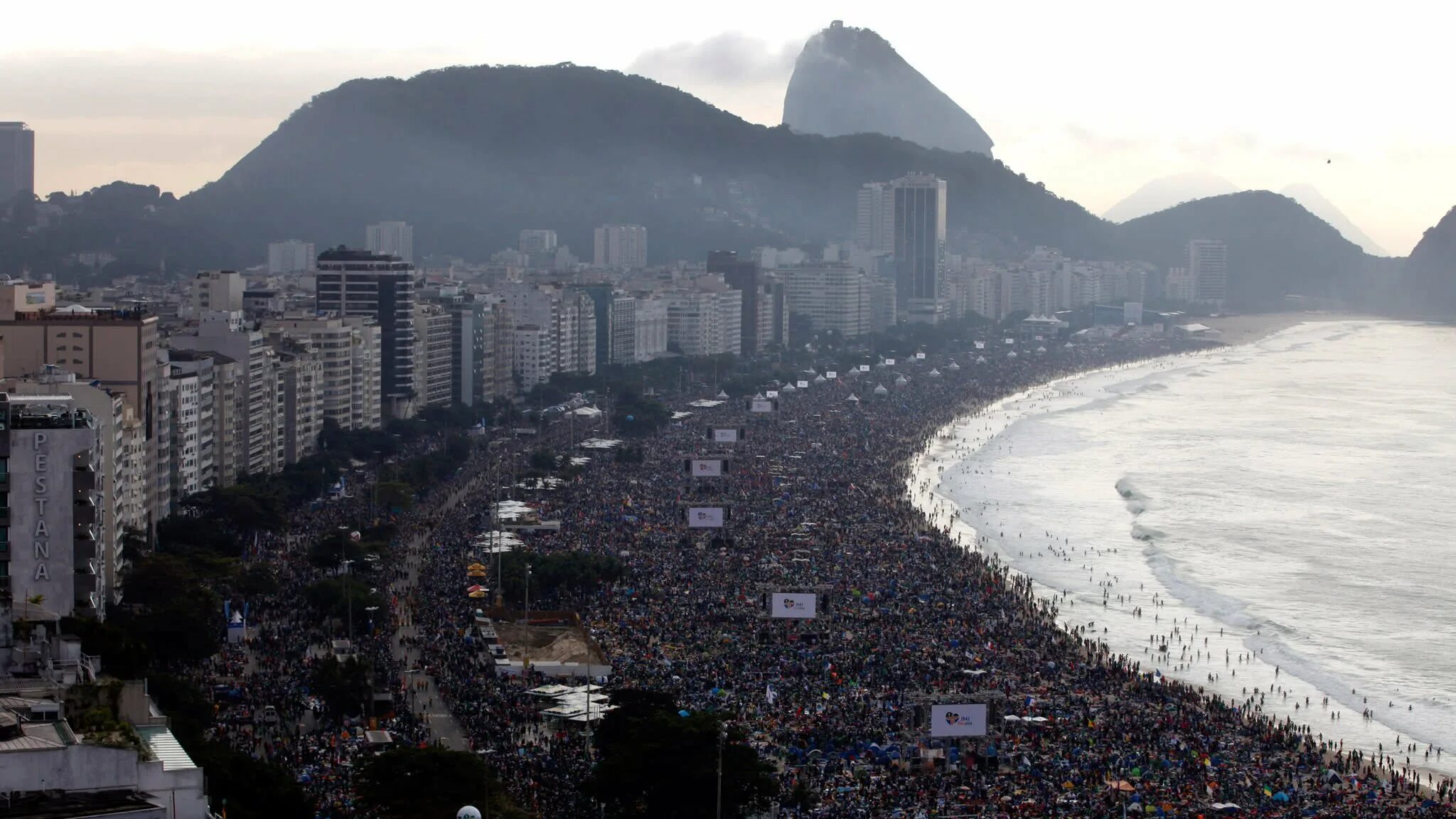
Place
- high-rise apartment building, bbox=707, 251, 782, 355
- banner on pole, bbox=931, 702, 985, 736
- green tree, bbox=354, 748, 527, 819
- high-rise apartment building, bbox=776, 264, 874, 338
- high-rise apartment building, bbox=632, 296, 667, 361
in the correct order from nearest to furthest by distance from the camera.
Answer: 1. green tree, bbox=354, 748, 527, 819
2. banner on pole, bbox=931, 702, 985, 736
3. high-rise apartment building, bbox=632, 296, 667, 361
4. high-rise apartment building, bbox=707, 251, 782, 355
5. high-rise apartment building, bbox=776, 264, 874, 338

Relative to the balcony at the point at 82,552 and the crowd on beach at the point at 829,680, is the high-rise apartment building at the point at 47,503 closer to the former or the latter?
the balcony at the point at 82,552

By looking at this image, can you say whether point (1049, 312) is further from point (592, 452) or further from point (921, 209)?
point (592, 452)

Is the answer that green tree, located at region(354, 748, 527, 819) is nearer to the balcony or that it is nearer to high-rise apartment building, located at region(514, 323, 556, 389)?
the balcony

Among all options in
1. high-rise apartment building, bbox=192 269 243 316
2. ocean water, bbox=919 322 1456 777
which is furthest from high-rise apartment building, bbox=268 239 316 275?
high-rise apartment building, bbox=192 269 243 316

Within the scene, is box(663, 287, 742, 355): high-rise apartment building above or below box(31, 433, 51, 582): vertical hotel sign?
above

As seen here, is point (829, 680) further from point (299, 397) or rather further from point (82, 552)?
point (299, 397)

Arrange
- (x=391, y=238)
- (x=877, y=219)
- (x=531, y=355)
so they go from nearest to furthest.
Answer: (x=531, y=355) → (x=391, y=238) → (x=877, y=219)

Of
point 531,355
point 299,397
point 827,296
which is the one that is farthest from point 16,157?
point 299,397
